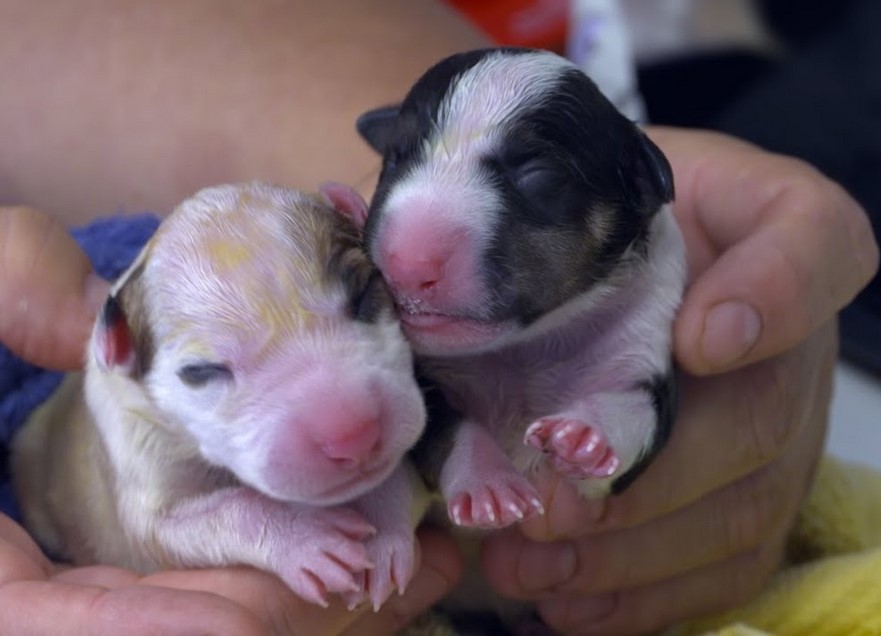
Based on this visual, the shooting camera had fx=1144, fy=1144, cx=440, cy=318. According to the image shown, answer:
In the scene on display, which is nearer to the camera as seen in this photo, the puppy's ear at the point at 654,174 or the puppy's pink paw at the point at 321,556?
the puppy's pink paw at the point at 321,556

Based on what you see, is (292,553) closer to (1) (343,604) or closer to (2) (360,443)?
(1) (343,604)

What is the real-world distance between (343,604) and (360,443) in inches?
13.8

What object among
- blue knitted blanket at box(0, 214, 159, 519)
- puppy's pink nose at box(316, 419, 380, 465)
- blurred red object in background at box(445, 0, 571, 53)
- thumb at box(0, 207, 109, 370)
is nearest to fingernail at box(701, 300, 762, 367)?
puppy's pink nose at box(316, 419, 380, 465)

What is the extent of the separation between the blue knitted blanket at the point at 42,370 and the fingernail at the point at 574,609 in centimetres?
97

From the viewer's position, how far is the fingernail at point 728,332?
172 cm

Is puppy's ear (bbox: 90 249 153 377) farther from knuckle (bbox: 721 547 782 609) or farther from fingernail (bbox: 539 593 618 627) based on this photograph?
knuckle (bbox: 721 547 782 609)

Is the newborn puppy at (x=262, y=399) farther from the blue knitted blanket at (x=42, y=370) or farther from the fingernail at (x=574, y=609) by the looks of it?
the fingernail at (x=574, y=609)


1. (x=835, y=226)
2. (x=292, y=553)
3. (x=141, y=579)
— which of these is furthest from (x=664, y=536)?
(x=141, y=579)

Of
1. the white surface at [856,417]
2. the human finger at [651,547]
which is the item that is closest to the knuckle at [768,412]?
the human finger at [651,547]

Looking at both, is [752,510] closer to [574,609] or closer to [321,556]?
[574,609]

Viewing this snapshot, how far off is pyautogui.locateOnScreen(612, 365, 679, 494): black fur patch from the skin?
0.06 m

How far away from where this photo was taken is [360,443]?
137cm

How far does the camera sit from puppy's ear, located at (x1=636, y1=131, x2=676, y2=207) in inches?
64.2

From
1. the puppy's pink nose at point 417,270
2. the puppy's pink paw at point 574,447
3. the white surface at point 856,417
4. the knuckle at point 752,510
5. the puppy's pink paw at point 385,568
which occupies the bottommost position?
the white surface at point 856,417
